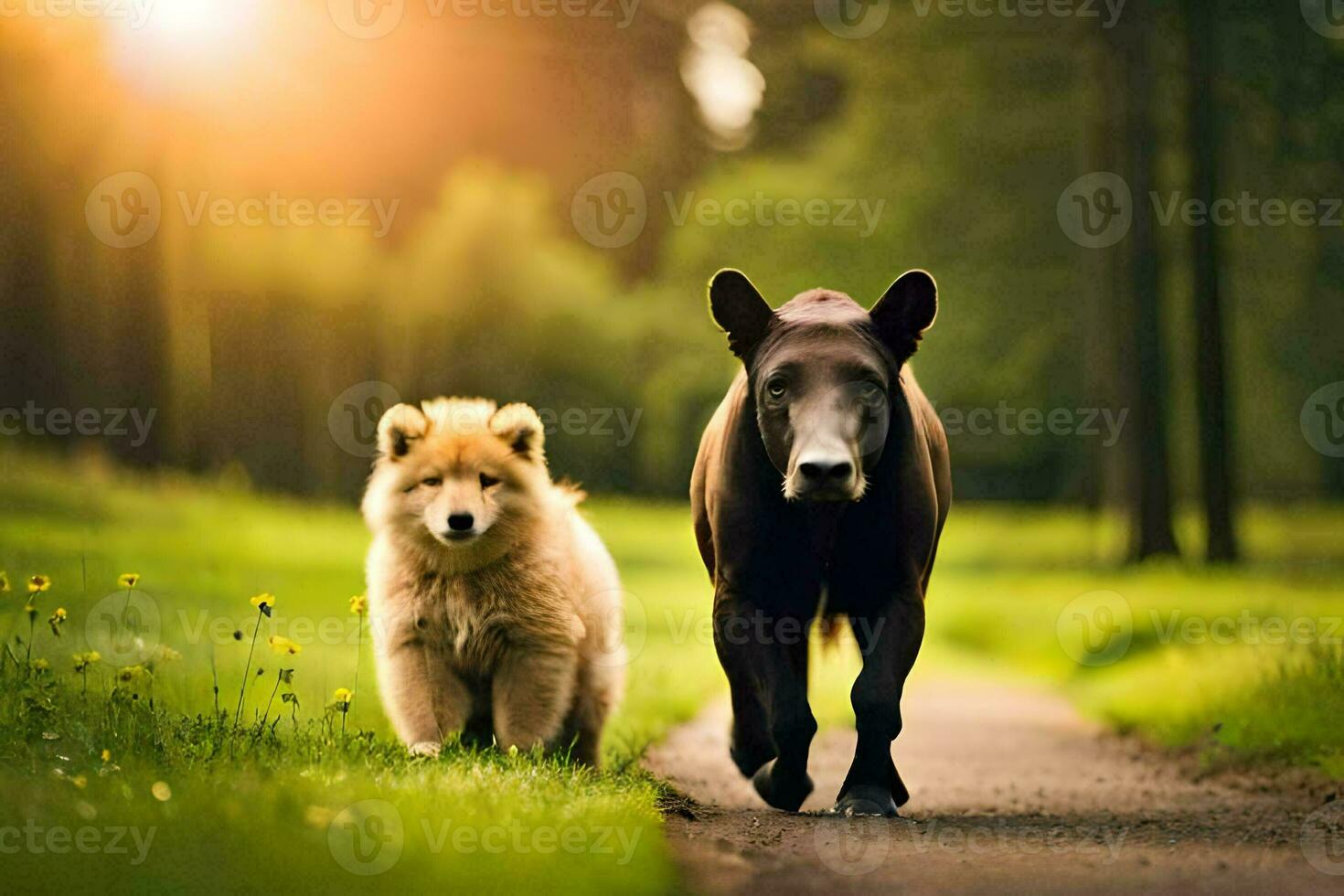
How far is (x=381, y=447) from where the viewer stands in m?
7.19

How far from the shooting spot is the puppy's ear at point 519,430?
280 inches

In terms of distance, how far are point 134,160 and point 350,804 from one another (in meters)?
14.9

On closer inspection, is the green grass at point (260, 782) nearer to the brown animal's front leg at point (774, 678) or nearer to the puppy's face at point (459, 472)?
the brown animal's front leg at point (774, 678)

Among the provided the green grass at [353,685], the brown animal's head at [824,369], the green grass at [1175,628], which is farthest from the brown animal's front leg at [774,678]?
the green grass at [1175,628]

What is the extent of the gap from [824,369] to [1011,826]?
2.20 meters

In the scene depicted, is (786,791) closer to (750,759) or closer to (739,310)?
(750,759)

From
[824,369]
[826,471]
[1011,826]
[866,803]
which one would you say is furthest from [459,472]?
[1011,826]

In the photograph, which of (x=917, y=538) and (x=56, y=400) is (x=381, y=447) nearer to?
(x=917, y=538)

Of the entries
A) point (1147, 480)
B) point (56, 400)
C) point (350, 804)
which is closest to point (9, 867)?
point (350, 804)

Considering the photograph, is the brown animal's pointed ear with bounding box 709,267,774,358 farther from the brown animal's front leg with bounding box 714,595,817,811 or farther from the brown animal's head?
the brown animal's front leg with bounding box 714,595,817,811

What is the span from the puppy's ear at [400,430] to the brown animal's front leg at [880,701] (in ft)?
7.62

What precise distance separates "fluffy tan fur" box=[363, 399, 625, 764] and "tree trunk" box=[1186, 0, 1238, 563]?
1247cm

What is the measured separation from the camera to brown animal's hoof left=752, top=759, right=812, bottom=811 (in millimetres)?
6828

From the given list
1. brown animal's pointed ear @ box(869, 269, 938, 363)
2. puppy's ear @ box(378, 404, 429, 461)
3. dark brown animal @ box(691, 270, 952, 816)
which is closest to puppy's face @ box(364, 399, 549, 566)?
puppy's ear @ box(378, 404, 429, 461)
